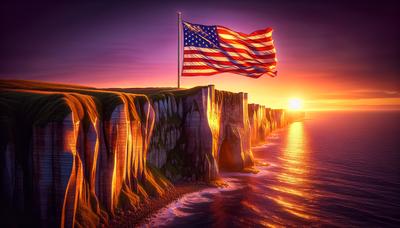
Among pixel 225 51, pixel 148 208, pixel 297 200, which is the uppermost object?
pixel 225 51

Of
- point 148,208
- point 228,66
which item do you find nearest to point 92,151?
point 148,208

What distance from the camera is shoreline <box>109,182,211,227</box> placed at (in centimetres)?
2266

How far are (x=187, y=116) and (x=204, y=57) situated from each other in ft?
29.3

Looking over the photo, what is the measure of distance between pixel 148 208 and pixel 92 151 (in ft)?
28.8

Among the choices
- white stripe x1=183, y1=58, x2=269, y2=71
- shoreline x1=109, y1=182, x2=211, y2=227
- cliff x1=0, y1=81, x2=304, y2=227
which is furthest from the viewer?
white stripe x1=183, y1=58, x2=269, y2=71

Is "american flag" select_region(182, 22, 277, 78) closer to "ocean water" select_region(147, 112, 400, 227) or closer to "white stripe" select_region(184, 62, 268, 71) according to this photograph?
"white stripe" select_region(184, 62, 268, 71)

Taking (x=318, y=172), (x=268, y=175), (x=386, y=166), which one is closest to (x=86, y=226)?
(x=268, y=175)

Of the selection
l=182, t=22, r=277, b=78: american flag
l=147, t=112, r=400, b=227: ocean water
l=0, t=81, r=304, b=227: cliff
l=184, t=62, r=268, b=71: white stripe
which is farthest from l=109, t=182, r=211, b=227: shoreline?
l=184, t=62, r=268, b=71: white stripe

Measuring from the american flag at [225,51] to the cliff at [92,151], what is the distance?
442 centimetres

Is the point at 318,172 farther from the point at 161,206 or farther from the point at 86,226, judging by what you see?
the point at 86,226

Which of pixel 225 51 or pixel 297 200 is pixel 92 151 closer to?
pixel 225 51

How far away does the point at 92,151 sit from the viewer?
69.5 ft

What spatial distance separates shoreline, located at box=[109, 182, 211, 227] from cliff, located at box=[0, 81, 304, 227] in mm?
664

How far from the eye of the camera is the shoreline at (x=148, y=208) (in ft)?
74.3
